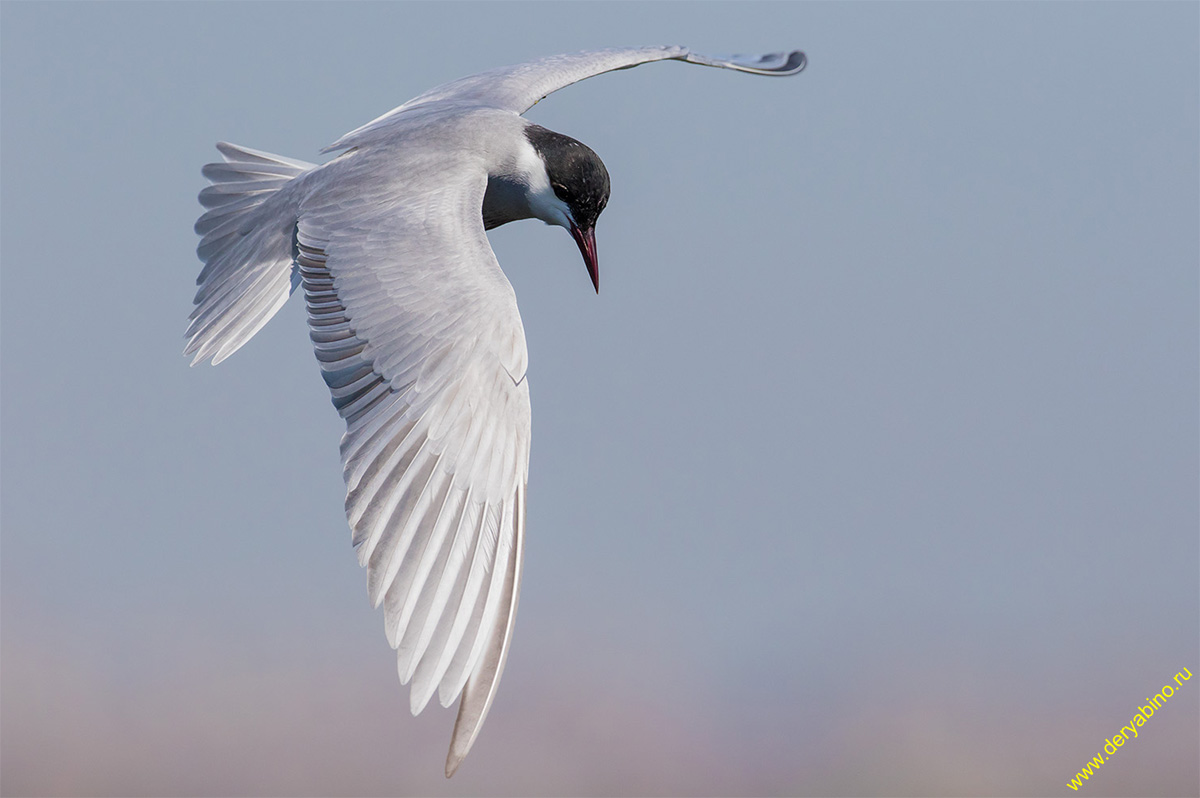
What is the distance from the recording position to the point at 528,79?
4.80m

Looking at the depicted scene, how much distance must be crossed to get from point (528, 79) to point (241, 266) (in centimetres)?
148

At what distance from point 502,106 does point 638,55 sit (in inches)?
37.1

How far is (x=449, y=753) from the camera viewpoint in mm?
2480

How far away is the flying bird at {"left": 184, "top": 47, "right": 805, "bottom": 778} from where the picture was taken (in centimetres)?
271

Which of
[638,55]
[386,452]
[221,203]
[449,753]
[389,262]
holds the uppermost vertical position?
[638,55]

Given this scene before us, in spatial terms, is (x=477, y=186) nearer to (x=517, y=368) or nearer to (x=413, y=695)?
(x=517, y=368)

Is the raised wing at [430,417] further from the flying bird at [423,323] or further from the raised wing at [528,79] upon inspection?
the raised wing at [528,79]

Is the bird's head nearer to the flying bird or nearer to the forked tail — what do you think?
the flying bird

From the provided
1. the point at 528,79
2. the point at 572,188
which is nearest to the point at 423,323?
the point at 572,188

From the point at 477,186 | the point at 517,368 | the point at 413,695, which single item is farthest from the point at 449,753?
the point at 477,186

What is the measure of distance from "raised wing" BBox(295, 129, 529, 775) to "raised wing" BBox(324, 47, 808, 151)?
2.79 feet

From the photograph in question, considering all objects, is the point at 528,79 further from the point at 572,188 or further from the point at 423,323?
the point at 423,323

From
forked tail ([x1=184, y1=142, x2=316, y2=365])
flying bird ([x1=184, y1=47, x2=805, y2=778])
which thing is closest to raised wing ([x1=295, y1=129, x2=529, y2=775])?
flying bird ([x1=184, y1=47, x2=805, y2=778])

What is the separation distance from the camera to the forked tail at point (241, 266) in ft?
12.8
